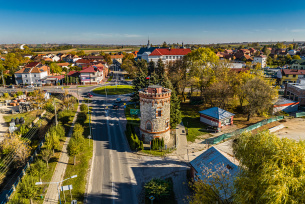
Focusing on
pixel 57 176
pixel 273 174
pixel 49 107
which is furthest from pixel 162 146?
pixel 49 107

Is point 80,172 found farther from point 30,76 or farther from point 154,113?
point 30,76

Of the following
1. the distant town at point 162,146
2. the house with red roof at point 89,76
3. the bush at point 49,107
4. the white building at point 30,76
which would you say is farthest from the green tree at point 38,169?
the white building at point 30,76

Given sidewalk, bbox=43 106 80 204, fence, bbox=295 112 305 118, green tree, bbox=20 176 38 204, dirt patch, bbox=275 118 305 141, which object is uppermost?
green tree, bbox=20 176 38 204

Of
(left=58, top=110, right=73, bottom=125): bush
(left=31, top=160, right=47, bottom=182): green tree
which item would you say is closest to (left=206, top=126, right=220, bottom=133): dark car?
(left=31, top=160, right=47, bottom=182): green tree

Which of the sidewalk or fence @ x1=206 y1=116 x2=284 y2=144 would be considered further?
fence @ x1=206 y1=116 x2=284 y2=144

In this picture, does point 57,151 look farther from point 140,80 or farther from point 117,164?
point 140,80

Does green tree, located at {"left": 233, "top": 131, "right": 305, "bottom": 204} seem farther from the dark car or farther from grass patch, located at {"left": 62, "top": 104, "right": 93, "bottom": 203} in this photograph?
the dark car
